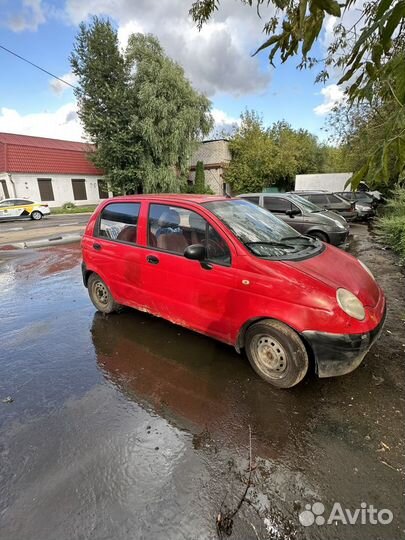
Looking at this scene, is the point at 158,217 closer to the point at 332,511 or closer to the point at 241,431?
the point at 241,431

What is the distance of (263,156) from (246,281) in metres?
28.5

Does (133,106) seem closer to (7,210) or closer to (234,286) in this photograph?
(7,210)

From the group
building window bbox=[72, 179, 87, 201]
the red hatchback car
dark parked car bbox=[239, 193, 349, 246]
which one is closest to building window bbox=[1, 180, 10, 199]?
building window bbox=[72, 179, 87, 201]

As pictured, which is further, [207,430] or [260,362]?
[260,362]

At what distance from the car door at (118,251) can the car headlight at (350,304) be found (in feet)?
7.91

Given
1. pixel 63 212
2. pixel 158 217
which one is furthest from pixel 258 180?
pixel 158 217

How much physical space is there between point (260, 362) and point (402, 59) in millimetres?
→ 2567

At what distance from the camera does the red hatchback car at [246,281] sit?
2.67m

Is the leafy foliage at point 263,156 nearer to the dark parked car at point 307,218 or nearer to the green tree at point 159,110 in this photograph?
the green tree at point 159,110

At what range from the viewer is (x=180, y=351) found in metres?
3.71

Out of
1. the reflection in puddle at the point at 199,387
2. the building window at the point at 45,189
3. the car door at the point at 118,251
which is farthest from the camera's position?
the building window at the point at 45,189

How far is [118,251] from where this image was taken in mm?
4199

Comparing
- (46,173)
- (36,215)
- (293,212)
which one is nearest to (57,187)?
(46,173)

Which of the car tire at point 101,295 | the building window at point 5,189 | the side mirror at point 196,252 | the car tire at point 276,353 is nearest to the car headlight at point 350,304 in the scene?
the car tire at point 276,353
